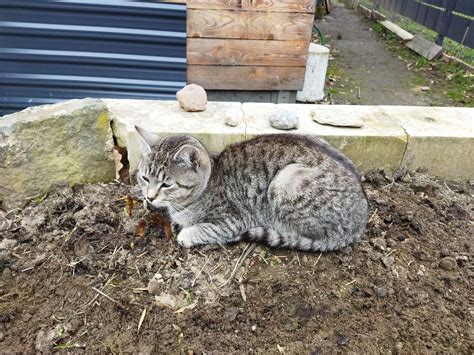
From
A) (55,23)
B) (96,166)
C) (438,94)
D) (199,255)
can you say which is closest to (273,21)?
(55,23)

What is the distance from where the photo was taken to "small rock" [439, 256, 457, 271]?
2477 mm

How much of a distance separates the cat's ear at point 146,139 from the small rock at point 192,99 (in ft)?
2.02

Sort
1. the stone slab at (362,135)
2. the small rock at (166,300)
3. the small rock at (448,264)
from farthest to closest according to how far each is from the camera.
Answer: the stone slab at (362,135)
the small rock at (448,264)
the small rock at (166,300)

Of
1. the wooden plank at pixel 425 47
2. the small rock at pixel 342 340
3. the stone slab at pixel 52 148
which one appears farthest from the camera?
the wooden plank at pixel 425 47

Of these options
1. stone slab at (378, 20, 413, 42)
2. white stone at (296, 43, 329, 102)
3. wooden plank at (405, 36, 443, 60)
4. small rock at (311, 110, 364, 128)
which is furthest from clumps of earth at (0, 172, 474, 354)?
stone slab at (378, 20, 413, 42)

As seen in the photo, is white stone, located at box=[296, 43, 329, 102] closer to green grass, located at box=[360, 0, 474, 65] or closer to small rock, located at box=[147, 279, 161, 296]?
green grass, located at box=[360, 0, 474, 65]

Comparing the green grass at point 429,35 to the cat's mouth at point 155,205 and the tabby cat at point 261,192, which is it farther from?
the cat's mouth at point 155,205

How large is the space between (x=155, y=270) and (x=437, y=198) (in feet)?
7.08

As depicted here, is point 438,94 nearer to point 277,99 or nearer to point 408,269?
point 277,99

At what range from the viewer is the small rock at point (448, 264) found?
2477 mm

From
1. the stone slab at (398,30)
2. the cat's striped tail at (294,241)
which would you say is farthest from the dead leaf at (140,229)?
the stone slab at (398,30)

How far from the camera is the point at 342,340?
6.68ft

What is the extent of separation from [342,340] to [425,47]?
784 centimetres

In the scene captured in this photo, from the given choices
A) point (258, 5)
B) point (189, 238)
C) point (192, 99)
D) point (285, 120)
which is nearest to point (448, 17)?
point (258, 5)
